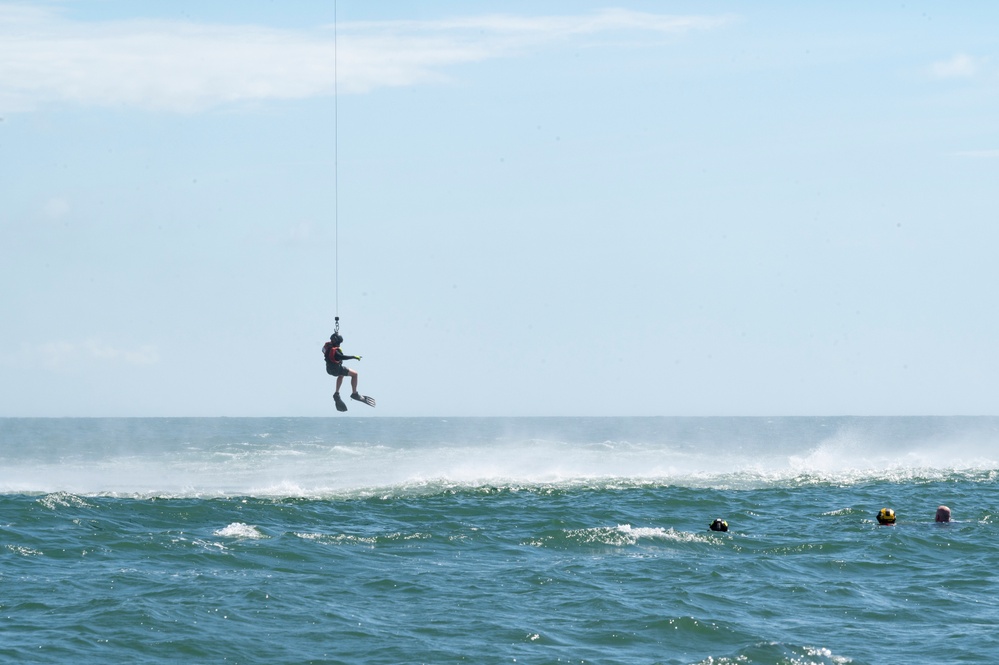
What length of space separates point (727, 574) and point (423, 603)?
7949 millimetres

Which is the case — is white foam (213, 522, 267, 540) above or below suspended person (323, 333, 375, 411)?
below

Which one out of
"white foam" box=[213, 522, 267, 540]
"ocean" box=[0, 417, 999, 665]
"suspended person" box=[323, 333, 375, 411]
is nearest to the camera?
"ocean" box=[0, 417, 999, 665]

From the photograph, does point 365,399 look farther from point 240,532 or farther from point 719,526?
point 719,526

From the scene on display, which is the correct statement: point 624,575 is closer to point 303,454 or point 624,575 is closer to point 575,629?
point 575,629

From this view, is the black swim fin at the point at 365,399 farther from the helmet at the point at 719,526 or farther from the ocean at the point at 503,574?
the helmet at the point at 719,526

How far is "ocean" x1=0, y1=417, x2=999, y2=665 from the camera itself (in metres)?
21.2

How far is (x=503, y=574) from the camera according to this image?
1085 inches

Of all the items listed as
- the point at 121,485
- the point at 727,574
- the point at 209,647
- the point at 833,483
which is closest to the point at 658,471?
the point at 833,483

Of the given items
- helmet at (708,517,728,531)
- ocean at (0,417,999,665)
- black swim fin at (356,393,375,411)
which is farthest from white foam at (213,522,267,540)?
helmet at (708,517,728,531)

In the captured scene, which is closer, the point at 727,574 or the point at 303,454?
the point at 727,574

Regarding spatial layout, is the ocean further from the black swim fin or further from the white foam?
the black swim fin

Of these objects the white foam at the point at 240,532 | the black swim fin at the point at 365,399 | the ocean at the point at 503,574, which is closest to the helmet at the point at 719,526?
the ocean at the point at 503,574

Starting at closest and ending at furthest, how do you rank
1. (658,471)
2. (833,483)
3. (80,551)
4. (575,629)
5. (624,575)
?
(575,629) < (624,575) < (80,551) < (833,483) < (658,471)

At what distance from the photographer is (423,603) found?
24.5 meters
